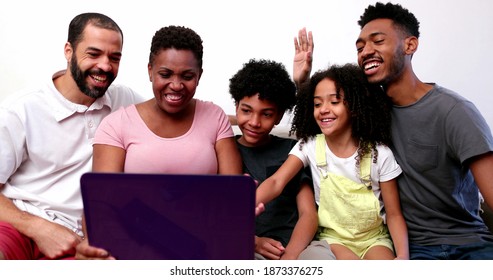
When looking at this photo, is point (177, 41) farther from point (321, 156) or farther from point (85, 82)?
point (321, 156)

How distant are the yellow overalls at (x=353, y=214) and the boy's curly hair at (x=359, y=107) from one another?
0.23ft

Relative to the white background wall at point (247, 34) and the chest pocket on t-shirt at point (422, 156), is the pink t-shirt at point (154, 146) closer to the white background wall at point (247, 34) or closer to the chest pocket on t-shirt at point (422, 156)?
the chest pocket on t-shirt at point (422, 156)

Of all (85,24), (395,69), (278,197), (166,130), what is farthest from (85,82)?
(395,69)

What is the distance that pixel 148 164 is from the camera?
1300mm

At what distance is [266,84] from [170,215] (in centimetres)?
72

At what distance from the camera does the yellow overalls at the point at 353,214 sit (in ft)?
4.46

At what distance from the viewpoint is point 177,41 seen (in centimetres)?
130

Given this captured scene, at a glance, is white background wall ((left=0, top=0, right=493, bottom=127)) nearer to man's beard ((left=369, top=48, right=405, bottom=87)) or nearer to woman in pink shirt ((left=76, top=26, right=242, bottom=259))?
man's beard ((left=369, top=48, right=405, bottom=87))

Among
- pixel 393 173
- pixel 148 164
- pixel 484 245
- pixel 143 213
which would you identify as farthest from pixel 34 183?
pixel 484 245

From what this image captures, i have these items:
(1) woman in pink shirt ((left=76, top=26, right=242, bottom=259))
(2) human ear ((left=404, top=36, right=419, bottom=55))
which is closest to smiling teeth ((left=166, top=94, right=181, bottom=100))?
(1) woman in pink shirt ((left=76, top=26, right=242, bottom=259))

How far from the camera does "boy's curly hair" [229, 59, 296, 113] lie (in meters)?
1.50

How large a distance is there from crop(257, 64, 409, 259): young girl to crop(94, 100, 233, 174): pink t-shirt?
20cm

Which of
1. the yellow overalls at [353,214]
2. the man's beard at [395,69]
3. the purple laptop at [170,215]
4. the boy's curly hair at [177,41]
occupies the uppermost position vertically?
the boy's curly hair at [177,41]

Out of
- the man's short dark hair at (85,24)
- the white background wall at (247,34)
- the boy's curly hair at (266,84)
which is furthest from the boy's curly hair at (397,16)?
the man's short dark hair at (85,24)
